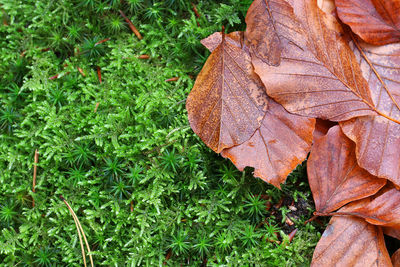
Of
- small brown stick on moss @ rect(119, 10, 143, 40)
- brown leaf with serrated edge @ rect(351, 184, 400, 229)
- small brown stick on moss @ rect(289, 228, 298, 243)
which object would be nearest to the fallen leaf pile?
brown leaf with serrated edge @ rect(351, 184, 400, 229)

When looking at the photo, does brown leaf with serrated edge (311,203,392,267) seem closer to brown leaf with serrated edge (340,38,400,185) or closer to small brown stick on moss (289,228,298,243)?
small brown stick on moss (289,228,298,243)

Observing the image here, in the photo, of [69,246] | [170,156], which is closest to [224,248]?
[170,156]

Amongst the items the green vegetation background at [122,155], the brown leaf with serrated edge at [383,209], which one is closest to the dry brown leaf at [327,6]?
the green vegetation background at [122,155]

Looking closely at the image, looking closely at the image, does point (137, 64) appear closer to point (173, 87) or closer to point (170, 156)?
point (173, 87)

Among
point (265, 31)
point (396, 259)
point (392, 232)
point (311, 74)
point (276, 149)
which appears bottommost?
point (396, 259)

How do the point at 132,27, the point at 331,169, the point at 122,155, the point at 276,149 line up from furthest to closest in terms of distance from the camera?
the point at 132,27 → the point at 122,155 → the point at 331,169 → the point at 276,149

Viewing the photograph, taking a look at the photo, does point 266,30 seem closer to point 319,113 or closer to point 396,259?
point 319,113

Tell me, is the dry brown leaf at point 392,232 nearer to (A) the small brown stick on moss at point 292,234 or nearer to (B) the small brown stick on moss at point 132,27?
(A) the small brown stick on moss at point 292,234

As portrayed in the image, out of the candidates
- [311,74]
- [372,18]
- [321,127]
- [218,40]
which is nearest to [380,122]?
[321,127]
